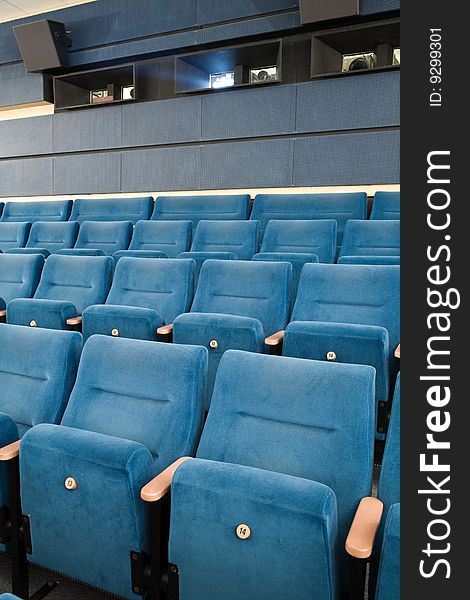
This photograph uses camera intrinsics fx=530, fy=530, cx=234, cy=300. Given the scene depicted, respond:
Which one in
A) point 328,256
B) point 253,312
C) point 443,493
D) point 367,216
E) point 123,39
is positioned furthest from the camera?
point 123,39

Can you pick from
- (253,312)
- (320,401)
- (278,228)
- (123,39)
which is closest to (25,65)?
(123,39)

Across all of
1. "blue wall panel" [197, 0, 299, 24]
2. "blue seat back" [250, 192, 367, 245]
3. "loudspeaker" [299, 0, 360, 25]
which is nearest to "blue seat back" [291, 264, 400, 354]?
"blue seat back" [250, 192, 367, 245]

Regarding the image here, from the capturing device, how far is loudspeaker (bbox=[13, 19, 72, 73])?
1318 mm

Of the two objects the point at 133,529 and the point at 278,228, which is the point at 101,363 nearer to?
the point at 133,529

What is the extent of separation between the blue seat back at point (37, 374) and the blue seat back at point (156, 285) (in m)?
0.21

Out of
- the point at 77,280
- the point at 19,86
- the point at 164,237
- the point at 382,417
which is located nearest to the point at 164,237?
the point at 164,237

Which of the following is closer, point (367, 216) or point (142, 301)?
point (142, 301)

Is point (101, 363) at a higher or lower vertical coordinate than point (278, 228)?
lower

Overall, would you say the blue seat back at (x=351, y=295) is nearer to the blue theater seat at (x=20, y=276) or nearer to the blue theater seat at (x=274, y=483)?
the blue theater seat at (x=274, y=483)

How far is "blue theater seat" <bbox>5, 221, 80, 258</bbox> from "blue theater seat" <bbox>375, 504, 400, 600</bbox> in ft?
2.84

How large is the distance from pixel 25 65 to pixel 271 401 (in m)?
1.38

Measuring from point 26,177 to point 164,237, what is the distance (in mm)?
760

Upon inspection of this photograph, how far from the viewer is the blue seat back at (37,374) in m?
0.40

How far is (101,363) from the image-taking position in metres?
0.38
